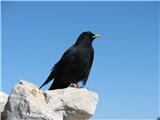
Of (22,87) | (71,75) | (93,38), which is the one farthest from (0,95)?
(93,38)

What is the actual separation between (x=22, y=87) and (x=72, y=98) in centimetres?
99

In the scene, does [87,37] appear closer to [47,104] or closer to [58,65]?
[58,65]

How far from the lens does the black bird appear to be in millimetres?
10453

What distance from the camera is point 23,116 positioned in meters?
7.26

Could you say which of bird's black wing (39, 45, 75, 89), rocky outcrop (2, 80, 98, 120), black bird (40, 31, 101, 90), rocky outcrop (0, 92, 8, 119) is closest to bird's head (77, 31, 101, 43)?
black bird (40, 31, 101, 90)

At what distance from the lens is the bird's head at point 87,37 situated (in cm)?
1097

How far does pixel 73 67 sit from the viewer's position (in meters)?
10.5

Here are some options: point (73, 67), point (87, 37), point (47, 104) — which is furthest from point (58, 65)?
point (47, 104)

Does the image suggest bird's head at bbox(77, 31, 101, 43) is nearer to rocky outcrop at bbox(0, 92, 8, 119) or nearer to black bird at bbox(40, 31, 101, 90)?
A: black bird at bbox(40, 31, 101, 90)

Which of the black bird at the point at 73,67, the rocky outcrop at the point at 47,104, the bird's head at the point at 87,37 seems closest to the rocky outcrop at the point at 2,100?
the rocky outcrop at the point at 47,104

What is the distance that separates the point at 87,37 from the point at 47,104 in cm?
376

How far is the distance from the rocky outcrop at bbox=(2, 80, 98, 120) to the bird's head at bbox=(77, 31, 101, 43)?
290 cm

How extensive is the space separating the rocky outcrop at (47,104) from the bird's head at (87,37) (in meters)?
2.90

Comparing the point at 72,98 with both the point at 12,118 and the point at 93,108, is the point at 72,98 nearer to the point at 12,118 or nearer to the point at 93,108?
the point at 93,108
